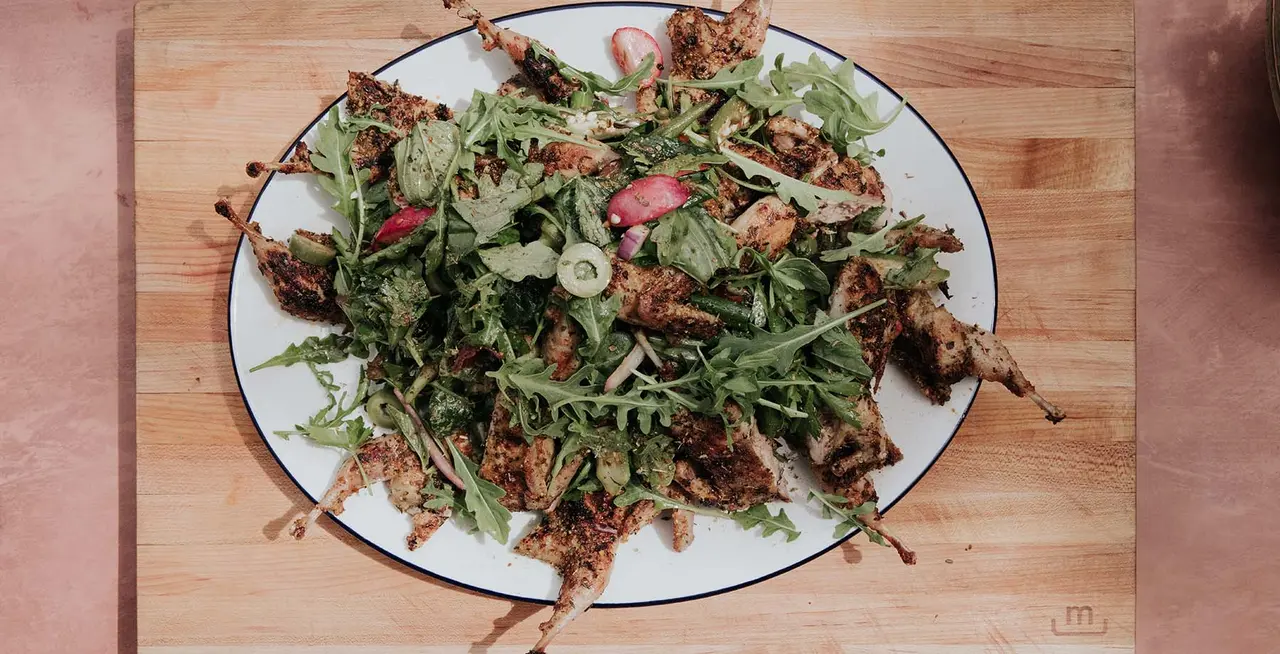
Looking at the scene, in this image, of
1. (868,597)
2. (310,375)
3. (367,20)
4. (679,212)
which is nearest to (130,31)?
(367,20)

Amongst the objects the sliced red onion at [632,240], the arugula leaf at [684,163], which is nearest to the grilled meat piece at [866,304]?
the arugula leaf at [684,163]

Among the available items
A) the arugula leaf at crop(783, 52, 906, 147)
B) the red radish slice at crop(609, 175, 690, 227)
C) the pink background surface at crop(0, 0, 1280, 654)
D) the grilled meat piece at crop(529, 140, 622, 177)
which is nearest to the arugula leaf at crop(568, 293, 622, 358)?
the red radish slice at crop(609, 175, 690, 227)

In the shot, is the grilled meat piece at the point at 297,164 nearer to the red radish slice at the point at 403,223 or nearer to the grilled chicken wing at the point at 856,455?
the red radish slice at the point at 403,223

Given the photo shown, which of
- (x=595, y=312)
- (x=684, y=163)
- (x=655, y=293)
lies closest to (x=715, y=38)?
(x=684, y=163)

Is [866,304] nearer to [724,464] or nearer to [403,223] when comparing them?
[724,464]

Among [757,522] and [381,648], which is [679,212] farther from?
[381,648]
